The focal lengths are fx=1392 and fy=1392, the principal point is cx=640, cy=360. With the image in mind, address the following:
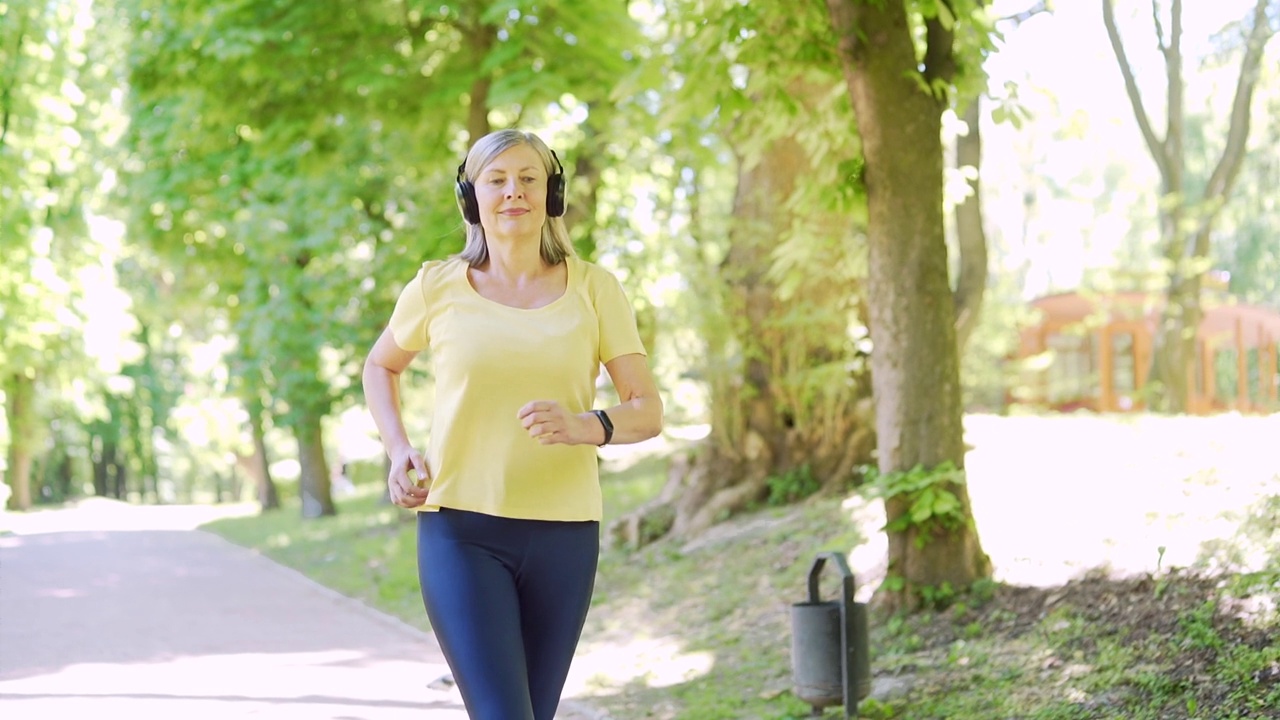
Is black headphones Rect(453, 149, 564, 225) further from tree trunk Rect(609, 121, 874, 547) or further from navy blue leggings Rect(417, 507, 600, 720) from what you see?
tree trunk Rect(609, 121, 874, 547)

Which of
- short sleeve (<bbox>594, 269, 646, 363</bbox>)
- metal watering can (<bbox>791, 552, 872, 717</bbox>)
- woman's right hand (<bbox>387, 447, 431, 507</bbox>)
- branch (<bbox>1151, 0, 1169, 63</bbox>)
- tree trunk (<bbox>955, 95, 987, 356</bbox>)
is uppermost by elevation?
branch (<bbox>1151, 0, 1169, 63</bbox>)

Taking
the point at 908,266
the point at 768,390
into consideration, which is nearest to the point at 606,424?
the point at 908,266

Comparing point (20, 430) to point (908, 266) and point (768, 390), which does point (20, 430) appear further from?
point (908, 266)

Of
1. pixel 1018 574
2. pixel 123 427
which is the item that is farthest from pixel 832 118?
pixel 123 427

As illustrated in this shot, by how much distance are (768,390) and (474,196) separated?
400 inches

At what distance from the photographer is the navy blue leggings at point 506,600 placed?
3463mm

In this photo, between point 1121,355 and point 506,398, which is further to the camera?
point 1121,355

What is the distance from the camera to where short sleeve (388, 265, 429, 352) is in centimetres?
374

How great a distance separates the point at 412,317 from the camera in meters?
3.76

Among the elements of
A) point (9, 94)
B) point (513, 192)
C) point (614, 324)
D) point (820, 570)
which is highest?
point (9, 94)

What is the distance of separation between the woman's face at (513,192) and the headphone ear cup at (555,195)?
8cm

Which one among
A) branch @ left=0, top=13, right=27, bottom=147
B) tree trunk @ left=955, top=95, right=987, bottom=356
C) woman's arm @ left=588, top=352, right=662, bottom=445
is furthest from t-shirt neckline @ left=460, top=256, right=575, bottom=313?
branch @ left=0, top=13, right=27, bottom=147

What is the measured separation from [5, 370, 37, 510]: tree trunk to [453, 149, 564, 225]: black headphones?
34.8 meters

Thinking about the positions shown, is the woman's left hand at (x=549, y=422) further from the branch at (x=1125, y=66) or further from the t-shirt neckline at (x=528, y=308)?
the branch at (x=1125, y=66)
